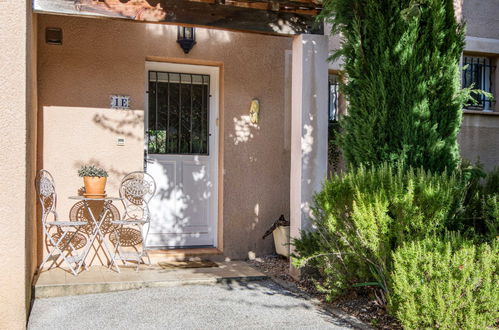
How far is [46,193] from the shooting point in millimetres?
5812

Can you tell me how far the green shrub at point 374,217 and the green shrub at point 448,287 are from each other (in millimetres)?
448

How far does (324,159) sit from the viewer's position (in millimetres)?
6008

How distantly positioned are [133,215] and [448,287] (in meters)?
4.16

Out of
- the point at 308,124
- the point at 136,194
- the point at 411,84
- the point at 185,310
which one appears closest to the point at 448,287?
the point at 411,84

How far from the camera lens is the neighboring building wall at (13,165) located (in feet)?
13.8

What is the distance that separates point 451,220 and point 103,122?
13.6 ft

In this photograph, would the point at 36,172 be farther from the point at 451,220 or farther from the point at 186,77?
the point at 451,220

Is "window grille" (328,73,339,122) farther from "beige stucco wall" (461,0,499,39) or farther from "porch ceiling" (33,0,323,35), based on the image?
"beige stucco wall" (461,0,499,39)

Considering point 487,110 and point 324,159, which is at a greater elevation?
point 487,110

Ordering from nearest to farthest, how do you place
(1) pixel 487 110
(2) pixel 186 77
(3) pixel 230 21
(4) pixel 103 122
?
(3) pixel 230 21, (4) pixel 103 122, (2) pixel 186 77, (1) pixel 487 110

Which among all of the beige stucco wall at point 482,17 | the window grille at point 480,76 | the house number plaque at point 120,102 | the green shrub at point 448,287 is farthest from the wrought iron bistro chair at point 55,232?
the beige stucco wall at point 482,17

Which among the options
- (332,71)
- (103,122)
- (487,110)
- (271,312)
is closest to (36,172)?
(103,122)

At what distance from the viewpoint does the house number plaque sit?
6562 mm

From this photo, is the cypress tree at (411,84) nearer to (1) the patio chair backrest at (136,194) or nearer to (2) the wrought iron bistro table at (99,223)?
(1) the patio chair backrest at (136,194)
